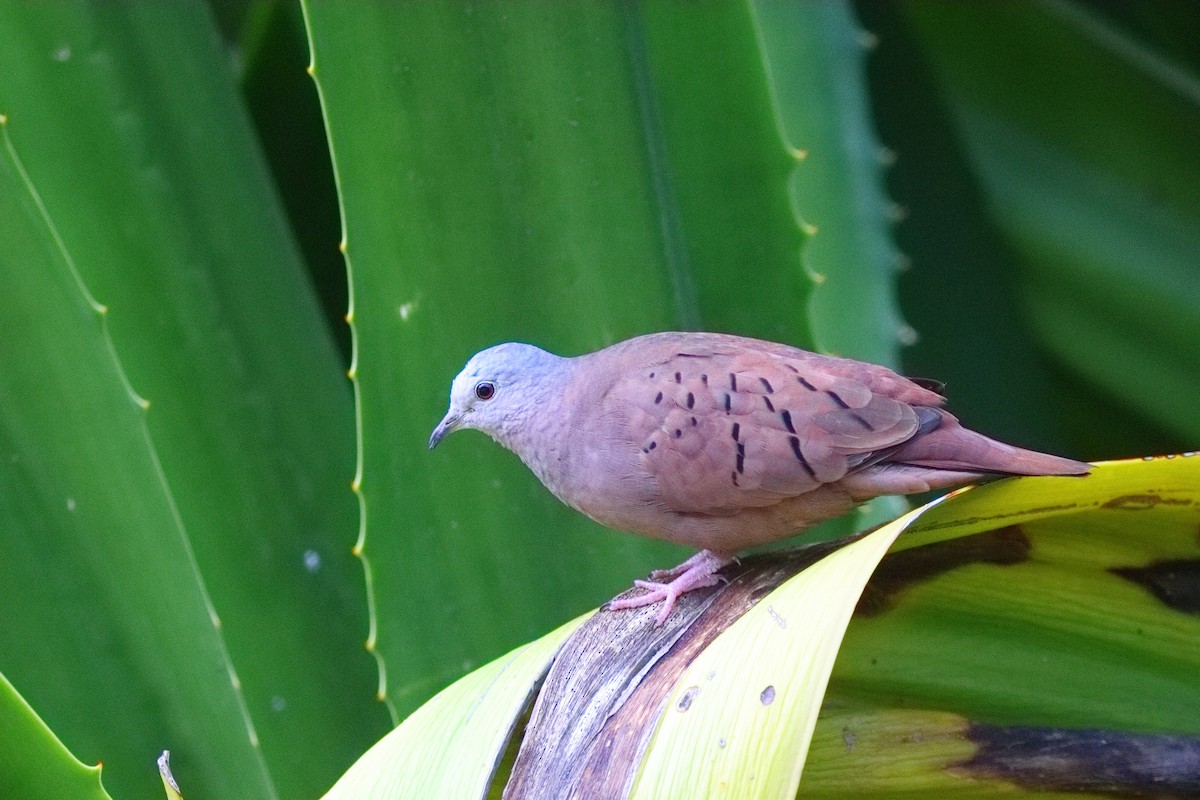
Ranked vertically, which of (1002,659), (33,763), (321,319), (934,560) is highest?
(321,319)

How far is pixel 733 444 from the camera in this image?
1752 mm

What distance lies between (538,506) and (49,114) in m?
1.02

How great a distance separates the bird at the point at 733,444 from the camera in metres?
1.70

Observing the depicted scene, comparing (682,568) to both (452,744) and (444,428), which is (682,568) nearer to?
(444,428)

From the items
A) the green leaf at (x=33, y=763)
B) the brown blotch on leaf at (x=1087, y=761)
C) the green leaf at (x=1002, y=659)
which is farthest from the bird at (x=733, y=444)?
the green leaf at (x=33, y=763)

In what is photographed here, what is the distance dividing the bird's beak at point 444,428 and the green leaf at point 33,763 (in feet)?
2.60

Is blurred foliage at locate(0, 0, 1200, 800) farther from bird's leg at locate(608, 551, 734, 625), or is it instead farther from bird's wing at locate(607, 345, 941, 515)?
bird's wing at locate(607, 345, 941, 515)

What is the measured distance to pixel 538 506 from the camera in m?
2.00

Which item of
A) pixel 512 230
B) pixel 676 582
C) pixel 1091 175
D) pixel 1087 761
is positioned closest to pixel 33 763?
→ pixel 676 582

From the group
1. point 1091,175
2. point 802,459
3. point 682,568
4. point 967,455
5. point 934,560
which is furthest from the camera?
point 1091,175

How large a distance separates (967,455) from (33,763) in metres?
1.15

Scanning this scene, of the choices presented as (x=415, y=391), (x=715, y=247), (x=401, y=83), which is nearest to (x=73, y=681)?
(x=415, y=391)

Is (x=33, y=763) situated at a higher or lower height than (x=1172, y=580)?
higher

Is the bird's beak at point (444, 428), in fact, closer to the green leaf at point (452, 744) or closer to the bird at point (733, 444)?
the bird at point (733, 444)
